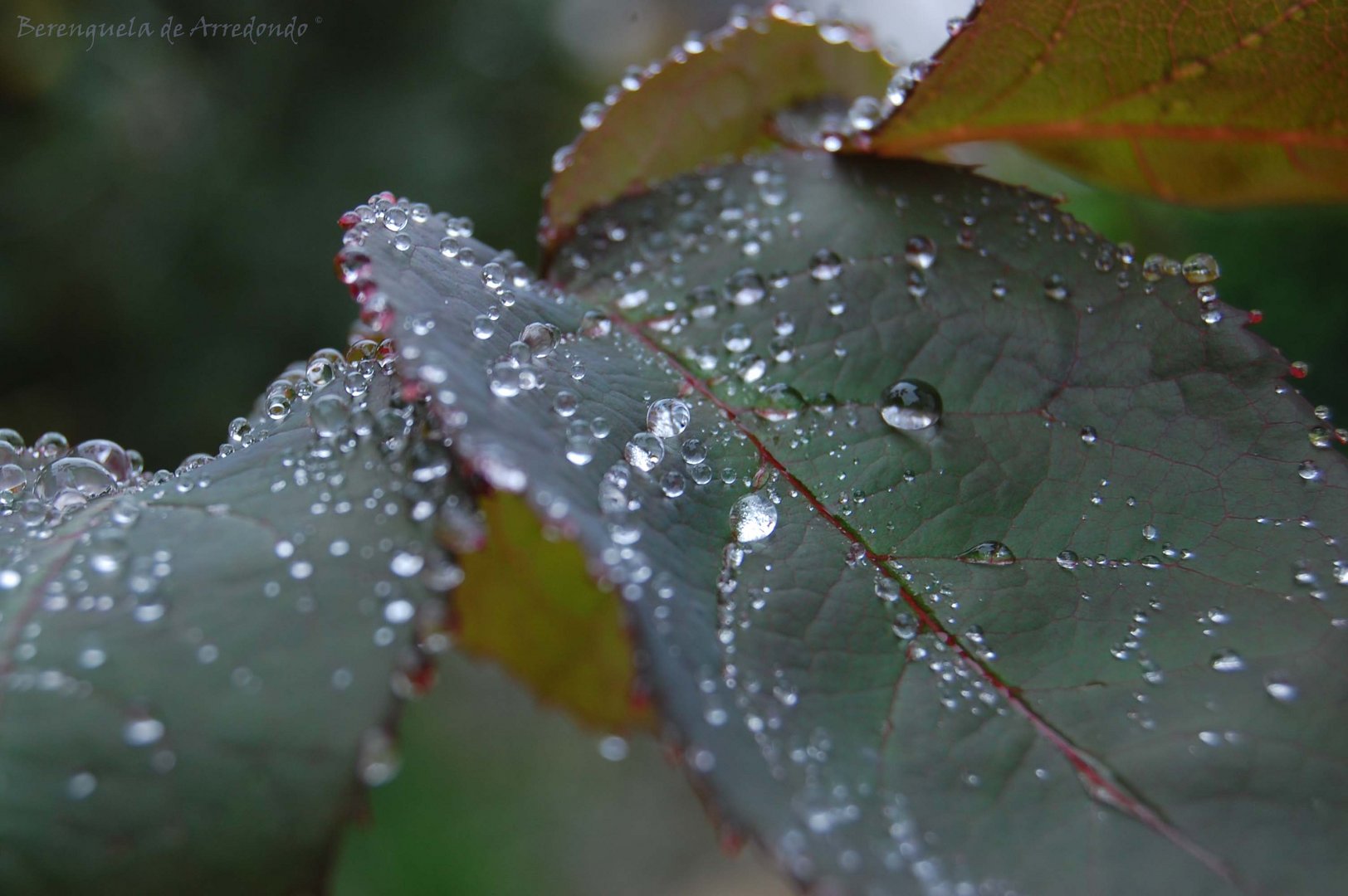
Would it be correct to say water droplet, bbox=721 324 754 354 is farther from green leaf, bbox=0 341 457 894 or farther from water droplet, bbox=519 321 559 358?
green leaf, bbox=0 341 457 894

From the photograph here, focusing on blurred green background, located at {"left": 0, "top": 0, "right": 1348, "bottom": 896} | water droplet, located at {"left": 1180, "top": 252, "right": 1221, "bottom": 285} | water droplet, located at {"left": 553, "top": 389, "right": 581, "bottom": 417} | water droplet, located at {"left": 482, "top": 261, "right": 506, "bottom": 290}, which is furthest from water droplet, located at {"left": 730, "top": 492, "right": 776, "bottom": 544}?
blurred green background, located at {"left": 0, "top": 0, "right": 1348, "bottom": 896}

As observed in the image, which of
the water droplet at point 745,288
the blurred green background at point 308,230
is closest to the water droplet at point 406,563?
the water droplet at point 745,288

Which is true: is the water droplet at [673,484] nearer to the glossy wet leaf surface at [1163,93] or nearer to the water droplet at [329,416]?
the water droplet at [329,416]

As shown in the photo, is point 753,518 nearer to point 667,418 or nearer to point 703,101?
point 667,418

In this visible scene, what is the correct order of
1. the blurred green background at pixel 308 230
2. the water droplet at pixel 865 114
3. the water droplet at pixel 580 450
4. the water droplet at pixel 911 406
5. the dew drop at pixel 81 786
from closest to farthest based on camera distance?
the dew drop at pixel 81 786 < the water droplet at pixel 580 450 < the water droplet at pixel 911 406 < the water droplet at pixel 865 114 < the blurred green background at pixel 308 230

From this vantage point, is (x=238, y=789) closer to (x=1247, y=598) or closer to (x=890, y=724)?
(x=890, y=724)

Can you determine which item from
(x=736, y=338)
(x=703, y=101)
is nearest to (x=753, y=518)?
(x=736, y=338)

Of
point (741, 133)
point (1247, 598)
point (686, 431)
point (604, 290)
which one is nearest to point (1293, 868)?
point (1247, 598)
